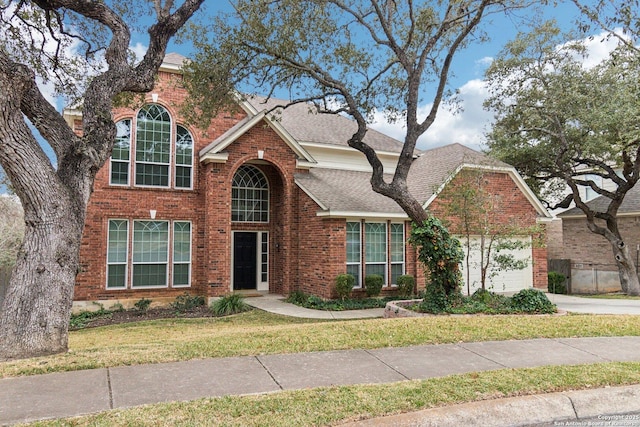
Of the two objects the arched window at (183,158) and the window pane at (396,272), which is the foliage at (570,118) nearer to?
the window pane at (396,272)

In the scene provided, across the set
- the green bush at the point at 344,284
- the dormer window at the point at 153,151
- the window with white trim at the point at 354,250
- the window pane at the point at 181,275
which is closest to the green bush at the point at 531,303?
the green bush at the point at 344,284

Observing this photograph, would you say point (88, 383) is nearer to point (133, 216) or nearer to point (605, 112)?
point (133, 216)

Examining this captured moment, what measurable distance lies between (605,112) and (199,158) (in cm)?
1443

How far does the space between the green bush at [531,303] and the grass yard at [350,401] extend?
18.8 feet

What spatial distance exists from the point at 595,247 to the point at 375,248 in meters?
13.8

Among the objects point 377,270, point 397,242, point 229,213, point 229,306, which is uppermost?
point 229,213

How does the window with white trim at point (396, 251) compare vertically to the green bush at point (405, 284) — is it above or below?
above

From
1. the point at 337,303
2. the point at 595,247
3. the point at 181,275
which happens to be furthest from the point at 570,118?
the point at 181,275

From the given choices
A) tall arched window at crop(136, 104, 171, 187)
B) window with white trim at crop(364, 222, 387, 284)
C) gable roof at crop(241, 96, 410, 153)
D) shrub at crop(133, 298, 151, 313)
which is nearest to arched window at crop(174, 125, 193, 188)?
tall arched window at crop(136, 104, 171, 187)

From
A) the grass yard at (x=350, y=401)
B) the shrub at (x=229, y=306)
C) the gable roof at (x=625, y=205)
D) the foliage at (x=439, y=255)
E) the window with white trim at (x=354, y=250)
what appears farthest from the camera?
the gable roof at (x=625, y=205)

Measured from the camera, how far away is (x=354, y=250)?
15094mm

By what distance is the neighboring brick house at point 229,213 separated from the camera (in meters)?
14.3

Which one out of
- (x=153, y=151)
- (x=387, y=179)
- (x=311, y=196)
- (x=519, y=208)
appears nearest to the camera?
(x=153, y=151)

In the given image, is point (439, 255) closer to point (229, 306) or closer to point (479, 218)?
point (479, 218)
